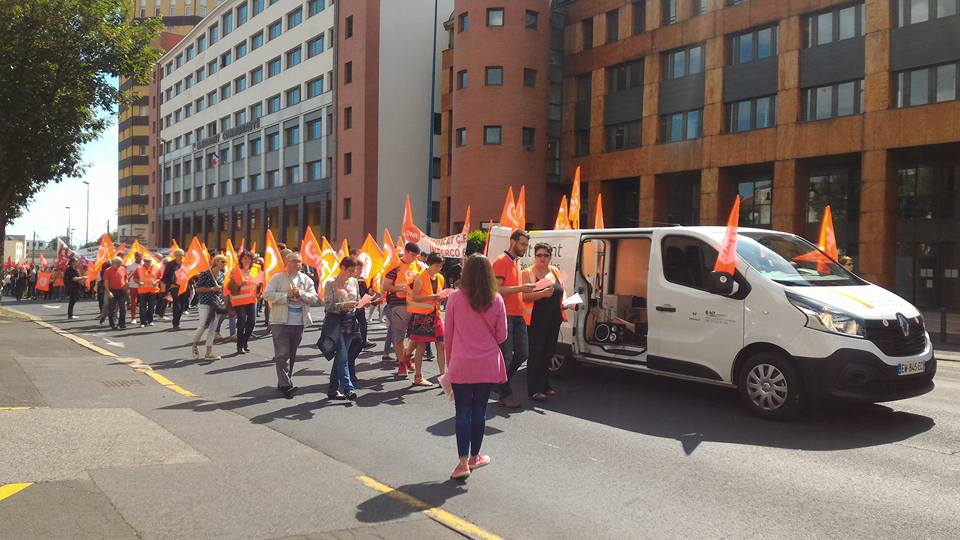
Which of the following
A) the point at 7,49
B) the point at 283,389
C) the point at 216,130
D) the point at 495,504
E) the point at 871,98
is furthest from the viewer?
the point at 216,130

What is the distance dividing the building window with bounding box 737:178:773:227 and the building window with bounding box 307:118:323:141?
30550 millimetres

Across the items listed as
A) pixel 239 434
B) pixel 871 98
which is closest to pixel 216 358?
pixel 239 434

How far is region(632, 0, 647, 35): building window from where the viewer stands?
37.6 meters

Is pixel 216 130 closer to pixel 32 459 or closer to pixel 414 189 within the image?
pixel 414 189

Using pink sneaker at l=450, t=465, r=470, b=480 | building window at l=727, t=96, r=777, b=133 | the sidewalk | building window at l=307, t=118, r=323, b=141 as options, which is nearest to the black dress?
the sidewalk

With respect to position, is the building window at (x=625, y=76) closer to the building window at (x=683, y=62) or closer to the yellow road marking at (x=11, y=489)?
the building window at (x=683, y=62)

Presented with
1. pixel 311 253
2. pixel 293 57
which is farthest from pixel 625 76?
pixel 293 57

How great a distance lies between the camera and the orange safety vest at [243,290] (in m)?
13.1

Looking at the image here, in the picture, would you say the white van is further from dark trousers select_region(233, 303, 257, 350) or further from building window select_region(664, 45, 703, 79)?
building window select_region(664, 45, 703, 79)

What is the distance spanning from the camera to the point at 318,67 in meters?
54.8

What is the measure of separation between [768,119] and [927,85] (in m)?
6.17

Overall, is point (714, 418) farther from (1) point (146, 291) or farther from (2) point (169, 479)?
(1) point (146, 291)

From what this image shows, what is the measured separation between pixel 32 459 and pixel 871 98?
2932 cm

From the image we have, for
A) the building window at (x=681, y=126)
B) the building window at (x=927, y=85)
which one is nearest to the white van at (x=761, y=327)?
the building window at (x=927, y=85)
